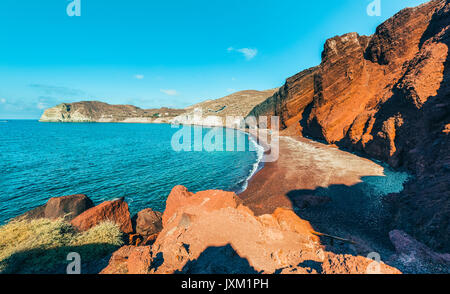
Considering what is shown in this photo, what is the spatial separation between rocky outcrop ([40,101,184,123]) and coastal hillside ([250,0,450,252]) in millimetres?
155851

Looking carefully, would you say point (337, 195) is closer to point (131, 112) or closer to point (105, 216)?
point (105, 216)

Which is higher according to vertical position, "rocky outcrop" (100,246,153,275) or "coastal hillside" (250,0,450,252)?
"coastal hillside" (250,0,450,252)

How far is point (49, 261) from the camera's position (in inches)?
223

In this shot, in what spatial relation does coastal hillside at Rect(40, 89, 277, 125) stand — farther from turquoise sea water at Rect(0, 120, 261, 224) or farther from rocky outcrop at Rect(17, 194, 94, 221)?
rocky outcrop at Rect(17, 194, 94, 221)

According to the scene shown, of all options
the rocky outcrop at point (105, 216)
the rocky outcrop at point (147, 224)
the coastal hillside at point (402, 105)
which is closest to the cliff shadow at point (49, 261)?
the rocky outcrop at point (105, 216)

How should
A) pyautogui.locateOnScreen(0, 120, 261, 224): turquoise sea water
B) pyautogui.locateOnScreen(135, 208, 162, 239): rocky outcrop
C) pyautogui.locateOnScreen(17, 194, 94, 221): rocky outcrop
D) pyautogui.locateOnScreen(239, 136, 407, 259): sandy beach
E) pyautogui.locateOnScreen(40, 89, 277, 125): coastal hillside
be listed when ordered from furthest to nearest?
pyautogui.locateOnScreen(40, 89, 277, 125): coastal hillside → pyautogui.locateOnScreen(0, 120, 261, 224): turquoise sea water → pyautogui.locateOnScreen(135, 208, 162, 239): rocky outcrop → pyautogui.locateOnScreen(17, 194, 94, 221): rocky outcrop → pyautogui.locateOnScreen(239, 136, 407, 259): sandy beach

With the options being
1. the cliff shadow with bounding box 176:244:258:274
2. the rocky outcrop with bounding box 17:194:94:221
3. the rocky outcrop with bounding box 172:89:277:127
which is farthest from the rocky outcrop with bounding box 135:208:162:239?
the rocky outcrop with bounding box 172:89:277:127

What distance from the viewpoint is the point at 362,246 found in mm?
6207

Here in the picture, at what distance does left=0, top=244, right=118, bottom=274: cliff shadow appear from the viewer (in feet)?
17.4

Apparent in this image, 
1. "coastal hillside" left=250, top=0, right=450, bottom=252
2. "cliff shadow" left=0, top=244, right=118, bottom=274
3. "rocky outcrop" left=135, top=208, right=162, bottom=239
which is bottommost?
"rocky outcrop" left=135, top=208, right=162, bottom=239

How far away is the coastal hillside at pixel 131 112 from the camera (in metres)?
131
